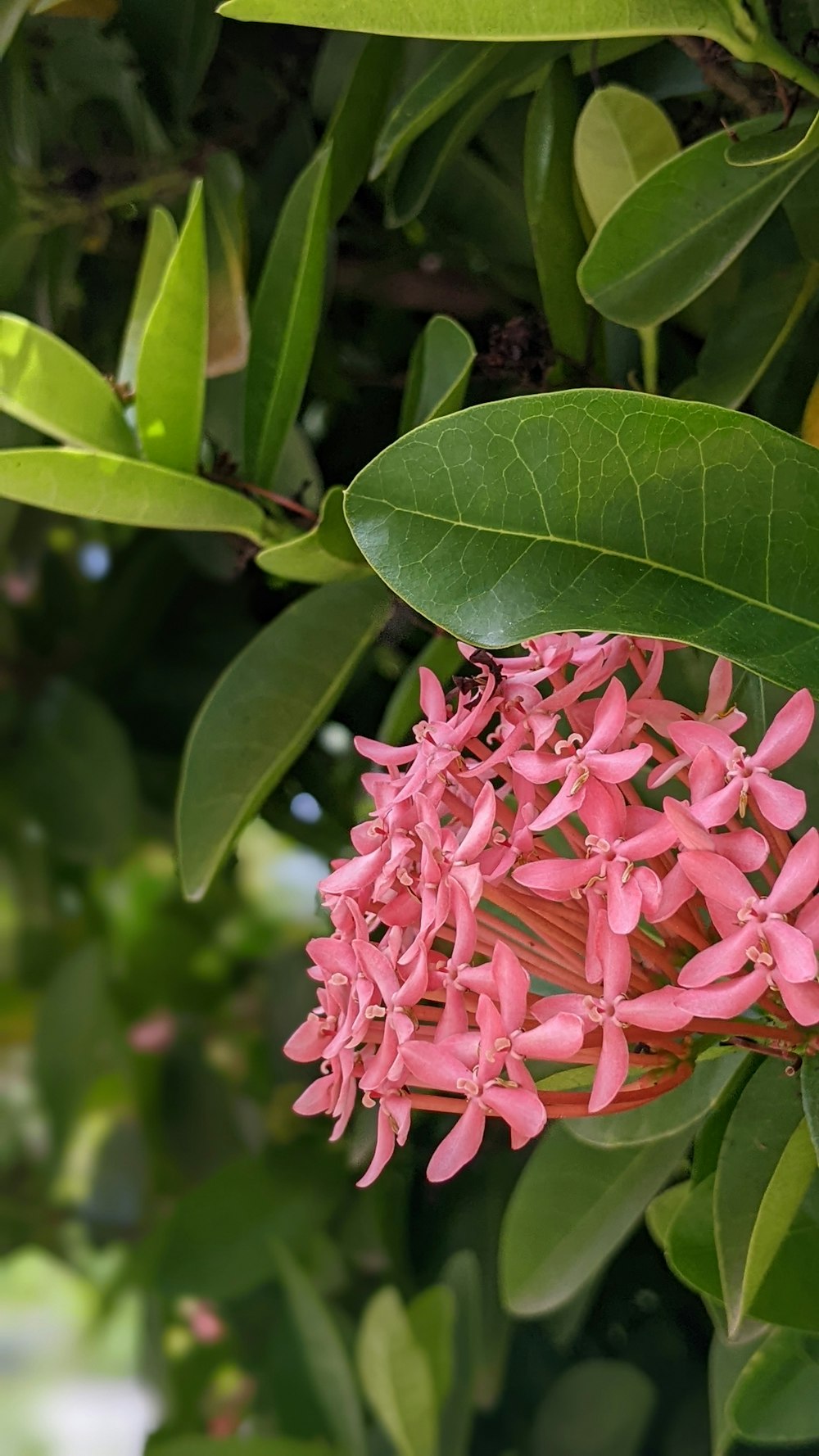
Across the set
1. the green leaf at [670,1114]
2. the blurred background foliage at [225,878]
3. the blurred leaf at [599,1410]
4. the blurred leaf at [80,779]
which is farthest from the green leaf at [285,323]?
the blurred leaf at [599,1410]

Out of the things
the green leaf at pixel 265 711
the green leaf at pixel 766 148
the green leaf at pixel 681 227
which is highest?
the green leaf at pixel 766 148

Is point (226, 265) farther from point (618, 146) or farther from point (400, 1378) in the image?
point (400, 1378)

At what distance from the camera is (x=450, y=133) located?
0.45 meters

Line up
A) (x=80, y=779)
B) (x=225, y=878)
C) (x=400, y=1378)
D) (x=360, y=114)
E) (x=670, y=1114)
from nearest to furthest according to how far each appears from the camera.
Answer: (x=670, y=1114) → (x=360, y=114) → (x=400, y=1378) → (x=80, y=779) → (x=225, y=878)

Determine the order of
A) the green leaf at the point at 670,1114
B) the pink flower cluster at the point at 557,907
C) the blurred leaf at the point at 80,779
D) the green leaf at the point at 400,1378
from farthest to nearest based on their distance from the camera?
the blurred leaf at the point at 80,779, the green leaf at the point at 400,1378, the green leaf at the point at 670,1114, the pink flower cluster at the point at 557,907

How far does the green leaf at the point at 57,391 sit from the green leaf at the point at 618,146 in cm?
18

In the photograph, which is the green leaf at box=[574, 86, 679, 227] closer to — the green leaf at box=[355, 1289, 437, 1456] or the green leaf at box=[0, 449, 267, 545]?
the green leaf at box=[0, 449, 267, 545]

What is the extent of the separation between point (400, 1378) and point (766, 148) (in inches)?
24.9

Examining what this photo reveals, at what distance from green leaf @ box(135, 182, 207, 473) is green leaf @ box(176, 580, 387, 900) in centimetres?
8

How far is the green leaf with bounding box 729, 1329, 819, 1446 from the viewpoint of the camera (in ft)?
1.29

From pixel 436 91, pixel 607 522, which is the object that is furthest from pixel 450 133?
pixel 607 522

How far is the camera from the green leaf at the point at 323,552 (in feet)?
1.34

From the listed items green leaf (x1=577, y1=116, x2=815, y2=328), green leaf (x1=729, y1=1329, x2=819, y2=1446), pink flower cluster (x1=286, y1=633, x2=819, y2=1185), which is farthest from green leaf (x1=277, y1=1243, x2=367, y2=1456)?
green leaf (x1=577, y1=116, x2=815, y2=328)

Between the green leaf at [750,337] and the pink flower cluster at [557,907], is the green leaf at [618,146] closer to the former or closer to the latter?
the green leaf at [750,337]
